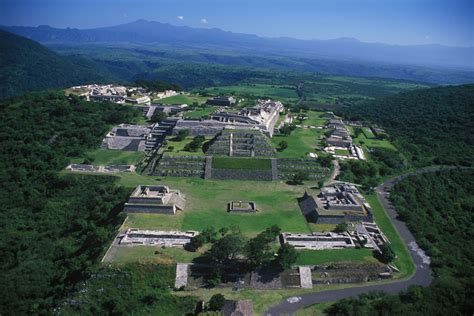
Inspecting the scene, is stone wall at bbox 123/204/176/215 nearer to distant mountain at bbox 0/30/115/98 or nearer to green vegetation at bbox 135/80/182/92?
green vegetation at bbox 135/80/182/92

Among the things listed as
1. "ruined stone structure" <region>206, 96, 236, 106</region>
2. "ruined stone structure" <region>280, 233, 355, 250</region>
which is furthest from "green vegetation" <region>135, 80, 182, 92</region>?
"ruined stone structure" <region>280, 233, 355, 250</region>

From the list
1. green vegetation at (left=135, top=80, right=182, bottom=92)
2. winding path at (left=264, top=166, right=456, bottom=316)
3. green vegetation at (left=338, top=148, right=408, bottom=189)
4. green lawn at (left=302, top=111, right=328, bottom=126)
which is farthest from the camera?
green vegetation at (left=135, top=80, right=182, bottom=92)

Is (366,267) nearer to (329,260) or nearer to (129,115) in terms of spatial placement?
(329,260)

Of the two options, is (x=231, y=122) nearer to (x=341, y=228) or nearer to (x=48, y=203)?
(x=48, y=203)

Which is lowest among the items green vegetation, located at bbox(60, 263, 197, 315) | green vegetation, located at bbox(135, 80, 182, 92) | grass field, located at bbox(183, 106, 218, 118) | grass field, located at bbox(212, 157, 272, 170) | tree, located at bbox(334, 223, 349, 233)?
green vegetation, located at bbox(60, 263, 197, 315)

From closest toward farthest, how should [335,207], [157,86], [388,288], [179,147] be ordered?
1. [388,288]
2. [335,207]
3. [179,147]
4. [157,86]

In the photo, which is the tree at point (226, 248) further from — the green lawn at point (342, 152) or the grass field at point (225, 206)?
the green lawn at point (342, 152)

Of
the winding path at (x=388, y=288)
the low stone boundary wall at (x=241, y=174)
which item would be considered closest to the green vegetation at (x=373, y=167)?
the low stone boundary wall at (x=241, y=174)

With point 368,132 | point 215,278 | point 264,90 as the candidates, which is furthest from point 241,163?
point 264,90
